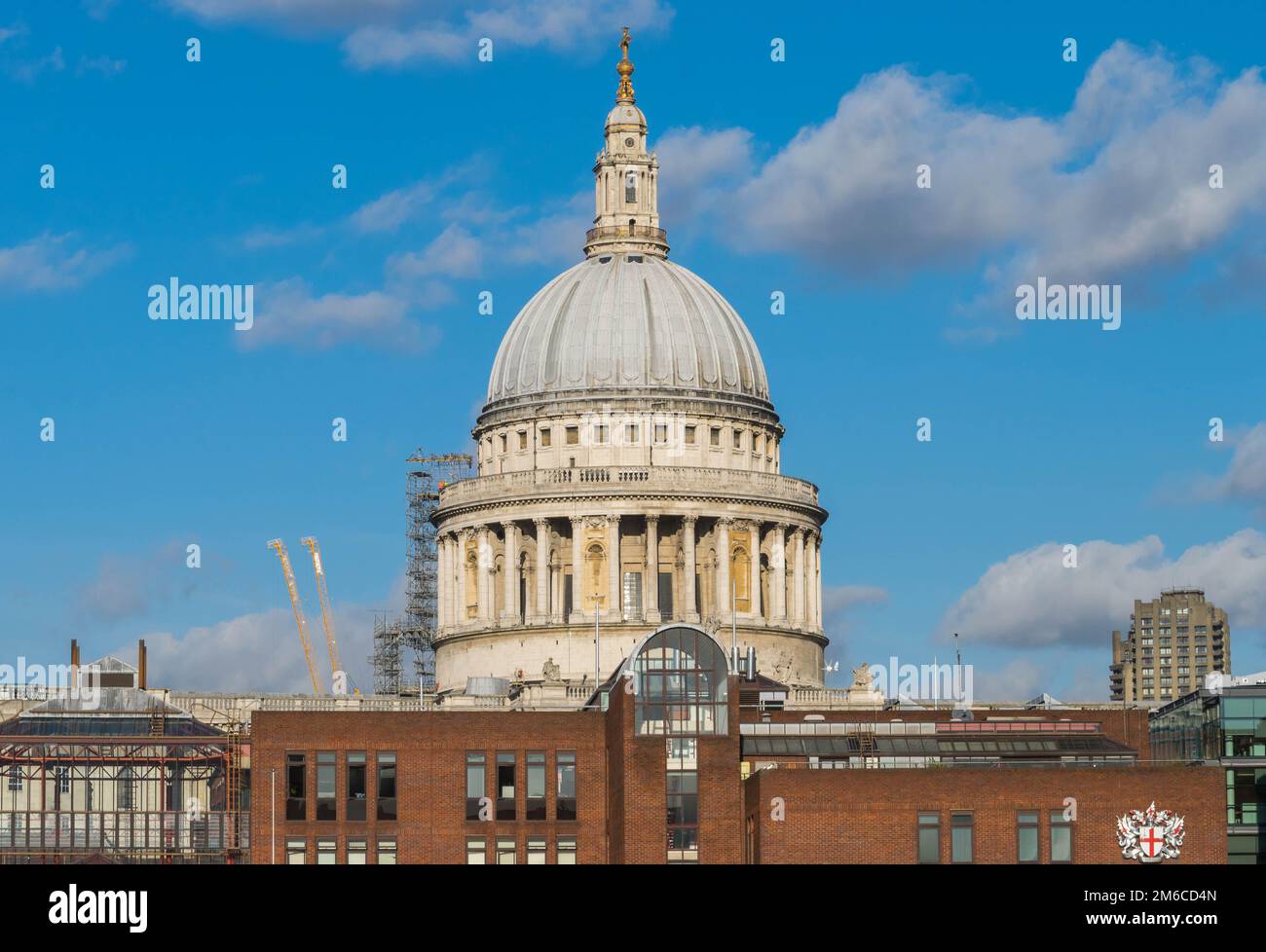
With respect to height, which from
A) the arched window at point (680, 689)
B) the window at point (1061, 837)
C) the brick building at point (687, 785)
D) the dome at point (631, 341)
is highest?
the dome at point (631, 341)

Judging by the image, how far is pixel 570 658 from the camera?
177000 millimetres

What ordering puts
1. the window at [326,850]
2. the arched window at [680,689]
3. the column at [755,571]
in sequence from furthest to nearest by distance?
the column at [755,571] < the window at [326,850] < the arched window at [680,689]

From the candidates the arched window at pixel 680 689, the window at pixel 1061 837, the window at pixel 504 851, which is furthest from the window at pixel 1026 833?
the window at pixel 504 851

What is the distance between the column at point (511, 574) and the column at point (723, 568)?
1162cm

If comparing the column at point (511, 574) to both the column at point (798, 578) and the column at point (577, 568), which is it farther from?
the column at point (798, 578)

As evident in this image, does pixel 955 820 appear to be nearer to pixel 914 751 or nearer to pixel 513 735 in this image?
pixel 914 751

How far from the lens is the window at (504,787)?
130 metres

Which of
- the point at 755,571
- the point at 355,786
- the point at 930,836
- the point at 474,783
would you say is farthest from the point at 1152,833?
the point at 755,571

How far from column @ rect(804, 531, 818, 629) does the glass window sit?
A: 183 feet

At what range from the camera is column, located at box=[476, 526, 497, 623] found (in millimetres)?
183000

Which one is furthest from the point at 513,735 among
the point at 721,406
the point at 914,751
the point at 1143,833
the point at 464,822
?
the point at 721,406

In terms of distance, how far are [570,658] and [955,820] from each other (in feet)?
199

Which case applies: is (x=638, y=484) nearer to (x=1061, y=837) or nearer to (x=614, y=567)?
(x=614, y=567)

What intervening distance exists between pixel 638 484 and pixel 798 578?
11.2 meters
